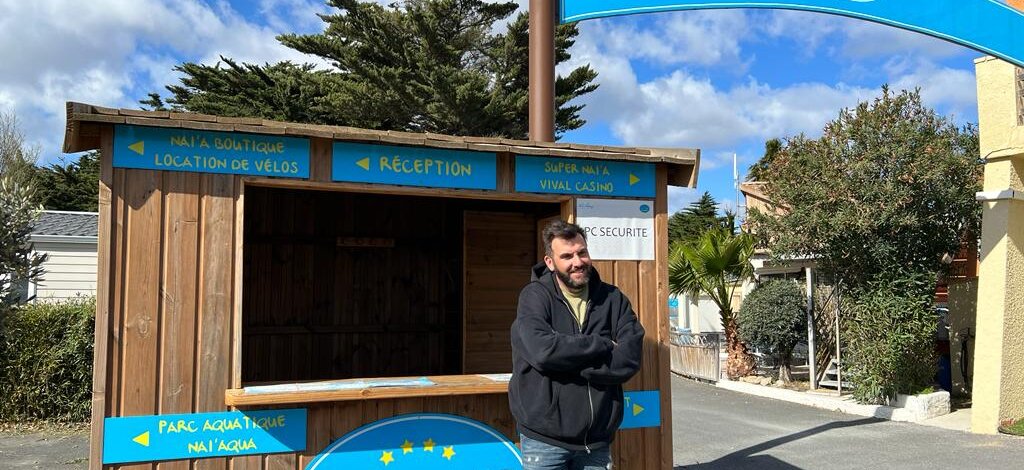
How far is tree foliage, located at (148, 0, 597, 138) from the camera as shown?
2133cm

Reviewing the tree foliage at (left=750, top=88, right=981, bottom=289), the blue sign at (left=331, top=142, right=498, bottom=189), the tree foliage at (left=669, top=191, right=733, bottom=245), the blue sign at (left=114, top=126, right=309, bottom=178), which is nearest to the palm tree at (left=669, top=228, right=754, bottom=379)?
the tree foliage at (left=750, top=88, right=981, bottom=289)

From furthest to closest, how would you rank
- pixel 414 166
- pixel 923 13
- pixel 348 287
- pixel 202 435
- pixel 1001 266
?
1. pixel 1001 266
2. pixel 348 287
3. pixel 923 13
4. pixel 414 166
5. pixel 202 435

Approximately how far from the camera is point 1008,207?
31.7 ft

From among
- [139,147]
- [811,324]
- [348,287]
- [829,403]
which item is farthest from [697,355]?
[139,147]

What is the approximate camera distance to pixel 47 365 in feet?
35.3

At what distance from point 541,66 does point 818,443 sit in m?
5.86

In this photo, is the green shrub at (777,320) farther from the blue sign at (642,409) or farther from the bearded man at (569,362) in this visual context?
the bearded man at (569,362)

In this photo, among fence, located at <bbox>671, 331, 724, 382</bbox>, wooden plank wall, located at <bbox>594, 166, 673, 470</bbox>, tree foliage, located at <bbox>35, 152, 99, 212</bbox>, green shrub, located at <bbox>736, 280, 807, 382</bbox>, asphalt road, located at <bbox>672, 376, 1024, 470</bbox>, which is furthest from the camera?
tree foliage, located at <bbox>35, 152, 99, 212</bbox>

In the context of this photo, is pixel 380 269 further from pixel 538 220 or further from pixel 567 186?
pixel 567 186

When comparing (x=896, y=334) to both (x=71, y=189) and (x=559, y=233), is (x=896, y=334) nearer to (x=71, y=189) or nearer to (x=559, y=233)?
(x=559, y=233)

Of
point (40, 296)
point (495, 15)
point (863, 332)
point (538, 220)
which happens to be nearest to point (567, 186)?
point (538, 220)

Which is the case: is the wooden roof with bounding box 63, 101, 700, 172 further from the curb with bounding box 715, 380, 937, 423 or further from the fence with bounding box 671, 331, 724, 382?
the fence with bounding box 671, 331, 724, 382

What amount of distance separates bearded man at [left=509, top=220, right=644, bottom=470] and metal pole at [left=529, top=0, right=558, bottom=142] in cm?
288

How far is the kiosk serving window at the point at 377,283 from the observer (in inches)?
298
